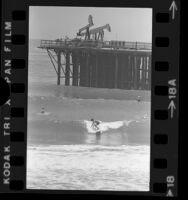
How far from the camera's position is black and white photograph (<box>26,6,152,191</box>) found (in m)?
3.96

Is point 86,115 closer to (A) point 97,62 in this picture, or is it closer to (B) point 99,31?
(A) point 97,62

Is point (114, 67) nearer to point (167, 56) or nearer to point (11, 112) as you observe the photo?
point (167, 56)

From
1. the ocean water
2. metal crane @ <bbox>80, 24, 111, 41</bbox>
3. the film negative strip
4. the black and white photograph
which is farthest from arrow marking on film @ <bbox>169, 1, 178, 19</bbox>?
the ocean water

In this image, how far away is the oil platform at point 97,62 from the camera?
13.3 ft

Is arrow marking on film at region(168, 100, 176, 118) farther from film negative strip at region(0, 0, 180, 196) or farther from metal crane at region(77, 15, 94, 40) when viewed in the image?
metal crane at region(77, 15, 94, 40)

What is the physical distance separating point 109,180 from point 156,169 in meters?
0.27

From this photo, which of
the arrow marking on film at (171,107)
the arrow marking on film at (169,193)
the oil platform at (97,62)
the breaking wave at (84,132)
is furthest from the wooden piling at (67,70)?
the arrow marking on film at (169,193)

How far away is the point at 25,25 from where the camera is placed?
13.0 feet

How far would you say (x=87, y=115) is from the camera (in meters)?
4.02

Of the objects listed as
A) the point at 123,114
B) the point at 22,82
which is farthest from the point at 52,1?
the point at 123,114

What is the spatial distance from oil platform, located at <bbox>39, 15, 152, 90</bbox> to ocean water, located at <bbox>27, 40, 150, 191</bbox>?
9 cm

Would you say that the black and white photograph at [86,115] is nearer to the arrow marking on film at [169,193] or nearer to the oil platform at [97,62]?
the oil platform at [97,62]

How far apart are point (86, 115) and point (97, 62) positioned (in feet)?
1.14

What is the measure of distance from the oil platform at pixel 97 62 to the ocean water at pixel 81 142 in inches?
3.7
